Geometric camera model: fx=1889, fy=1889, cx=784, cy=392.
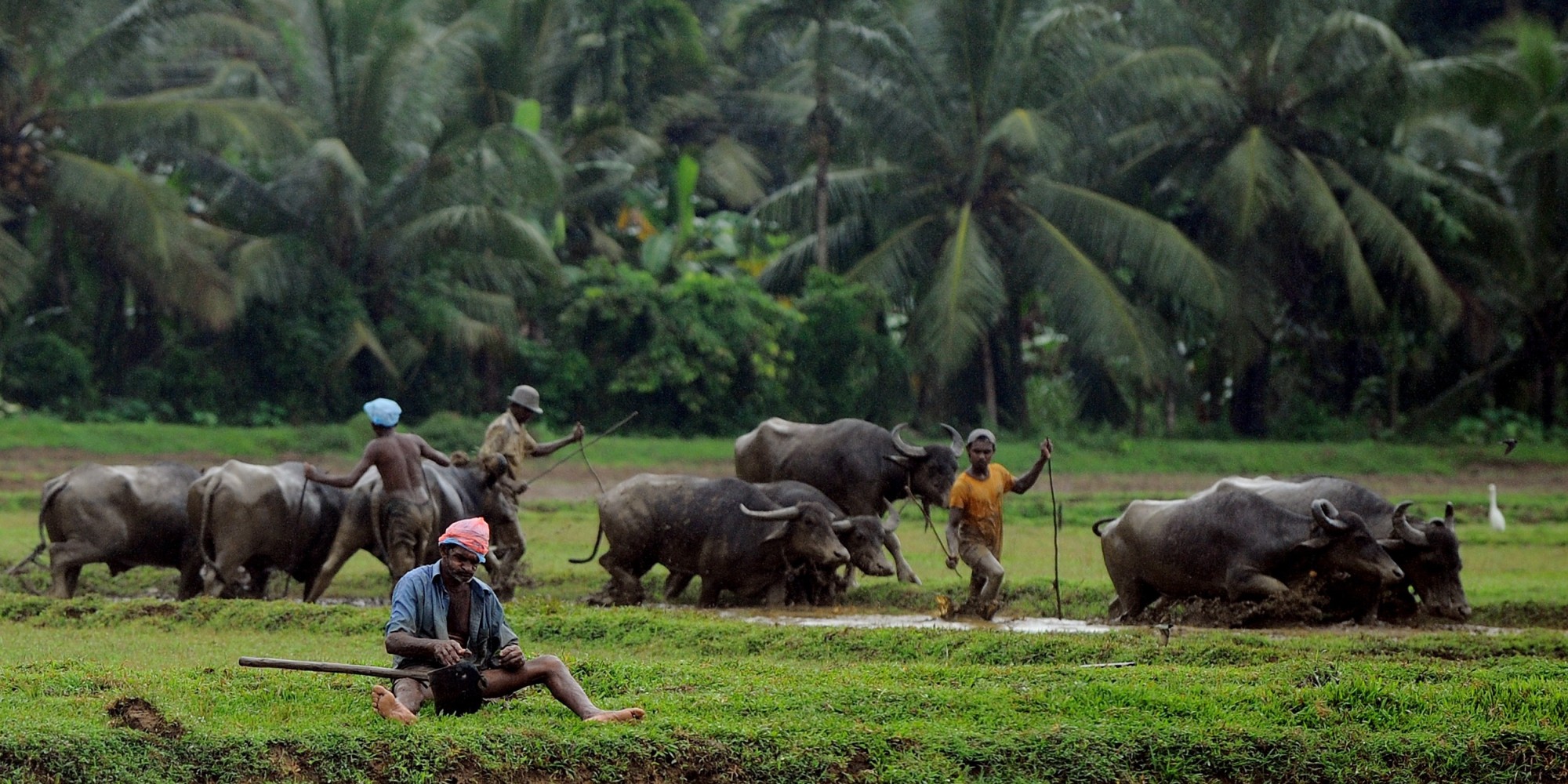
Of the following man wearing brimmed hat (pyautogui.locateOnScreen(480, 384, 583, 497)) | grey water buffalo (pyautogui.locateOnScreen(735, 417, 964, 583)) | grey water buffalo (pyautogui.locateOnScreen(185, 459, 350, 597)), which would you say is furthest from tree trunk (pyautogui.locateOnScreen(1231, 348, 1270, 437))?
grey water buffalo (pyautogui.locateOnScreen(185, 459, 350, 597))

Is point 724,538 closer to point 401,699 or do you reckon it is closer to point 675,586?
point 675,586

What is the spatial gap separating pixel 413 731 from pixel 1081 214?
23.5m

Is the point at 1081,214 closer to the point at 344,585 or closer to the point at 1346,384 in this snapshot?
the point at 1346,384

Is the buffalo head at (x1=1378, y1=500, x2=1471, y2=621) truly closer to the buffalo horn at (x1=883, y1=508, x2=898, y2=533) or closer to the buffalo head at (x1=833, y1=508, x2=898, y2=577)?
the buffalo head at (x1=833, y1=508, x2=898, y2=577)

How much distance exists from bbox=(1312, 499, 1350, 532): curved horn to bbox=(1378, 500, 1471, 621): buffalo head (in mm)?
621

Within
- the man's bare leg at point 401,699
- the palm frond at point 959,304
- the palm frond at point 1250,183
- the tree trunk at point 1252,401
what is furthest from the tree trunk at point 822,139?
the man's bare leg at point 401,699

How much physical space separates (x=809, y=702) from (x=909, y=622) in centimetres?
520

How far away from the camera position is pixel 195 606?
14.1 m

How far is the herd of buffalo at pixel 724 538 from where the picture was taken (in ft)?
47.6

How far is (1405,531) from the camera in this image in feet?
48.0

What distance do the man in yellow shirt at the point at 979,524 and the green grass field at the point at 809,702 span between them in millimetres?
783

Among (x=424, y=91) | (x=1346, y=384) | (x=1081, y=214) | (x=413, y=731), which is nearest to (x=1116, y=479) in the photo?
(x=1081, y=214)

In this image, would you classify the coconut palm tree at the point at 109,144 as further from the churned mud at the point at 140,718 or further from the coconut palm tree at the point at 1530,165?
the churned mud at the point at 140,718

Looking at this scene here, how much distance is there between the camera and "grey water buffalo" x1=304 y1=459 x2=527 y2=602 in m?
15.1
